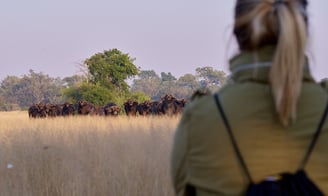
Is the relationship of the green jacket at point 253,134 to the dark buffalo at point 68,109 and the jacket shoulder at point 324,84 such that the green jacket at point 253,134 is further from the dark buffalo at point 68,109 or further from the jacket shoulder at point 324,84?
the dark buffalo at point 68,109

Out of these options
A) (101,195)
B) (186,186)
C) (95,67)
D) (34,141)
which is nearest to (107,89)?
(95,67)

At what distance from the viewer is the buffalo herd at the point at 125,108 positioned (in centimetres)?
2173

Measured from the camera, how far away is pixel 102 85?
33219 millimetres

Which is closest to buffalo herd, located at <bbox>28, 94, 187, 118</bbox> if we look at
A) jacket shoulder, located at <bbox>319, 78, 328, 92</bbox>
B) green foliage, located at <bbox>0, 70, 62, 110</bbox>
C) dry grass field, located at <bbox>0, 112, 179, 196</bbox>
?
dry grass field, located at <bbox>0, 112, 179, 196</bbox>

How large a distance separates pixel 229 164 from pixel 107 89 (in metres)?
31.5

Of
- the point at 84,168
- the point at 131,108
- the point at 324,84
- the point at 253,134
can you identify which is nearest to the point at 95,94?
the point at 131,108

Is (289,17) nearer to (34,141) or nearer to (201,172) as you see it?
Answer: (201,172)

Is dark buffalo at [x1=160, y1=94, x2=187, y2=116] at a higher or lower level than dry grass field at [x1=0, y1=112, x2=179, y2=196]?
higher

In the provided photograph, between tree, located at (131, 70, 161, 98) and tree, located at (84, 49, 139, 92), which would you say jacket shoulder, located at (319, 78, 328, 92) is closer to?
tree, located at (84, 49, 139, 92)

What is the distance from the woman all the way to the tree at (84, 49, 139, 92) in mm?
30568

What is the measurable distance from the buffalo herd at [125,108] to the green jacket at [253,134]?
58.5ft

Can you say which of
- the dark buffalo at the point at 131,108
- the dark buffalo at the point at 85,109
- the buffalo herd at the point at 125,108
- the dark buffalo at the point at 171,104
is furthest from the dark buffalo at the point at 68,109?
the dark buffalo at the point at 171,104

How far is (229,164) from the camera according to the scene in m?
1.44

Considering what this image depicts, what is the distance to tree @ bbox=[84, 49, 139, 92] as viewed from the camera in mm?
32281
